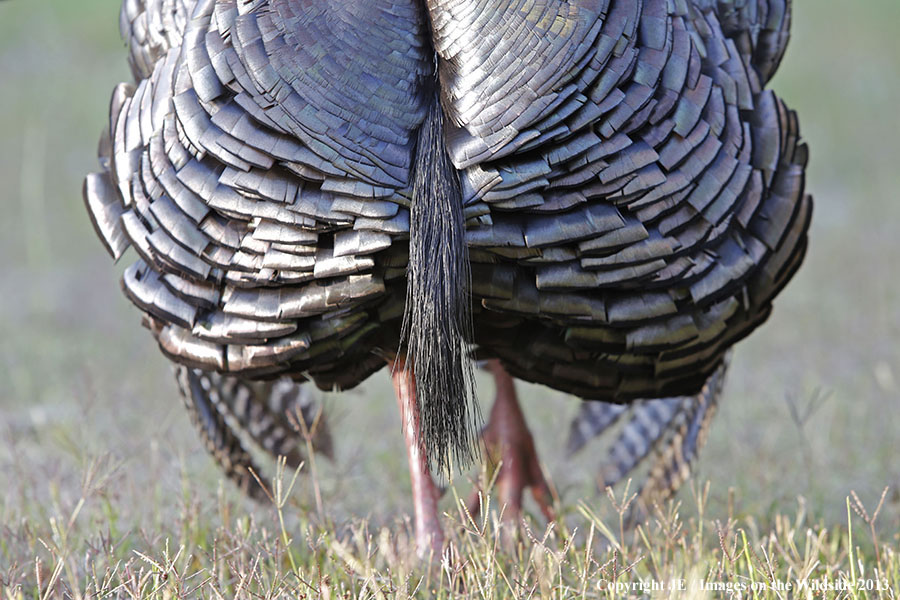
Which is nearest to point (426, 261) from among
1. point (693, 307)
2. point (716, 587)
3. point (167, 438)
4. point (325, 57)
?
point (325, 57)

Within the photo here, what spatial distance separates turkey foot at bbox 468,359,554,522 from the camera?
399 cm

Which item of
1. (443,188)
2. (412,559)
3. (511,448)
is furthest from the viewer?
(511,448)

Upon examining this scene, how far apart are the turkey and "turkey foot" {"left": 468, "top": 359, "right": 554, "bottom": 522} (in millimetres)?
1155

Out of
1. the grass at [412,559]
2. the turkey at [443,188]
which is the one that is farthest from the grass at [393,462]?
the turkey at [443,188]

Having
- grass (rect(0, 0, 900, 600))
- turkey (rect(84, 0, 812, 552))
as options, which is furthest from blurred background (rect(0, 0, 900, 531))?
turkey (rect(84, 0, 812, 552))

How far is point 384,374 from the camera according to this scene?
6.44m

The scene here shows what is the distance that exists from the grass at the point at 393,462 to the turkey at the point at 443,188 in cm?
53

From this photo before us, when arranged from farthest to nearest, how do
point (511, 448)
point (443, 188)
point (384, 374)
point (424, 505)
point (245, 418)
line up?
point (384, 374)
point (245, 418)
point (511, 448)
point (424, 505)
point (443, 188)

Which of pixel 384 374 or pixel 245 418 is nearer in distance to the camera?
pixel 245 418

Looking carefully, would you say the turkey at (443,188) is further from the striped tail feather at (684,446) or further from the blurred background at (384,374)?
the striped tail feather at (684,446)

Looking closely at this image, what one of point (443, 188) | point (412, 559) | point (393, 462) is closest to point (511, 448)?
point (393, 462)

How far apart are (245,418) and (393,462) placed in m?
0.80

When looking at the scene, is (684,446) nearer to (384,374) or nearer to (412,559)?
(412,559)

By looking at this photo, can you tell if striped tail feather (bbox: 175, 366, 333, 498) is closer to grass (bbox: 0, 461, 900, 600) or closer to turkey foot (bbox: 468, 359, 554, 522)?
grass (bbox: 0, 461, 900, 600)
